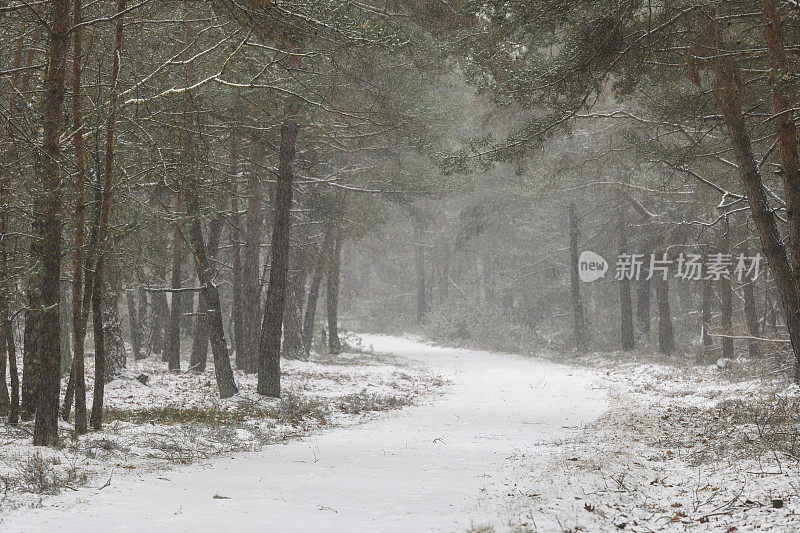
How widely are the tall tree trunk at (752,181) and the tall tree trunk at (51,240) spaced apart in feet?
27.0

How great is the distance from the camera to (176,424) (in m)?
9.68

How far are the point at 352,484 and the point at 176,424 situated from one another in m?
4.34

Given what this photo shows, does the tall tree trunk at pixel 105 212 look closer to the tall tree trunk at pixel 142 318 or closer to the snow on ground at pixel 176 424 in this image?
the snow on ground at pixel 176 424

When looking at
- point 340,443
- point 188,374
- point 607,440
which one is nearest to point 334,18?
point 340,443

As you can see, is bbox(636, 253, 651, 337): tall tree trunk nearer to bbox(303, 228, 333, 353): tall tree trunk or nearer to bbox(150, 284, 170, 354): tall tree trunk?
bbox(303, 228, 333, 353): tall tree trunk

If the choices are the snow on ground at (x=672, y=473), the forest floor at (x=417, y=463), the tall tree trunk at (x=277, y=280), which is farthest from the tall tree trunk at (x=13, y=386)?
the snow on ground at (x=672, y=473)

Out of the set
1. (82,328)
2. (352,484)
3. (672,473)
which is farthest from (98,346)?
(672,473)

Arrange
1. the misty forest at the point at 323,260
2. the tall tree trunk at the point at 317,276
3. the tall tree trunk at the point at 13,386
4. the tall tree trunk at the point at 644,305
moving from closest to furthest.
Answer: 1. the misty forest at the point at 323,260
2. the tall tree trunk at the point at 13,386
3. the tall tree trunk at the point at 317,276
4. the tall tree trunk at the point at 644,305

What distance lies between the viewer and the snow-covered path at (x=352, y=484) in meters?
4.88

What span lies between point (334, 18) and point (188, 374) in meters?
11.7

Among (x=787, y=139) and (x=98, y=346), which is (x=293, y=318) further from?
(x=787, y=139)

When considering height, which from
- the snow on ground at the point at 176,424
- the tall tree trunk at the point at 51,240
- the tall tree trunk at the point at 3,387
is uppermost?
the tall tree trunk at the point at 51,240

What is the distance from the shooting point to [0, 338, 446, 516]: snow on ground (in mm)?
6082

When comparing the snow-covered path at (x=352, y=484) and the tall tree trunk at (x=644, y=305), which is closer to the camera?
the snow-covered path at (x=352, y=484)
